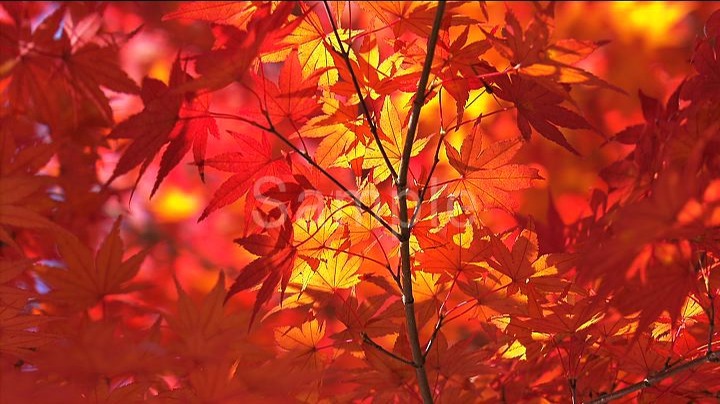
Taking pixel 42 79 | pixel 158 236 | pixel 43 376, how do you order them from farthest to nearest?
pixel 158 236 < pixel 42 79 < pixel 43 376

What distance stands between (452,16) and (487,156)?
156 mm

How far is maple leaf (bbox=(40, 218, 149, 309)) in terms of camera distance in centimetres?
89

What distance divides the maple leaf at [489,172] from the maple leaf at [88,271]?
44 centimetres

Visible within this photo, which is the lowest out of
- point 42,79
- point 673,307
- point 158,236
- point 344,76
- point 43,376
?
point 673,307

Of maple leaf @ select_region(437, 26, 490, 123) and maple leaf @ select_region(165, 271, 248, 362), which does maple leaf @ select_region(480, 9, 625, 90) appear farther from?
maple leaf @ select_region(165, 271, 248, 362)

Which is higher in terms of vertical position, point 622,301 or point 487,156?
point 487,156

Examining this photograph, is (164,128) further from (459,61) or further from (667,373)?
(667,373)

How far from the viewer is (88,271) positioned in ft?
2.99

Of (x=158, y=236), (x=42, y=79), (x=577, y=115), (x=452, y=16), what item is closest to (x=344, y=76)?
(x=452, y=16)

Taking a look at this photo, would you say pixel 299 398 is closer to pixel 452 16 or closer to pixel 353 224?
pixel 353 224

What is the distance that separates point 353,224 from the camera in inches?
29.8

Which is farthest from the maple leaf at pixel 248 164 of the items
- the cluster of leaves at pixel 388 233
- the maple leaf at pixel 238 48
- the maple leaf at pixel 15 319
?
the maple leaf at pixel 15 319

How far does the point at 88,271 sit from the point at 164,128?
361 millimetres

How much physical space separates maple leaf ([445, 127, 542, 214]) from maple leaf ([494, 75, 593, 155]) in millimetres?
35
